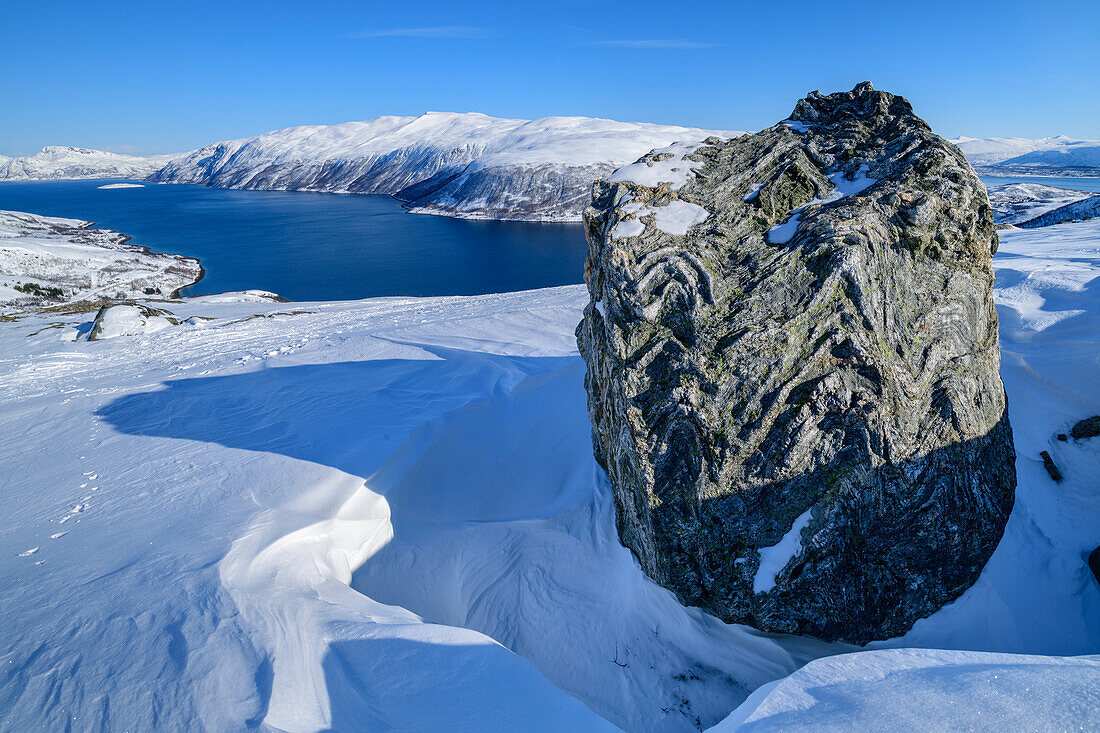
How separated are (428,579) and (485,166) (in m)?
125

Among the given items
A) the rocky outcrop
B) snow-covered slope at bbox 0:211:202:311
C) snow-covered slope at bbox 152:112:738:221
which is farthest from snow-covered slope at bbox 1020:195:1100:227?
snow-covered slope at bbox 0:211:202:311

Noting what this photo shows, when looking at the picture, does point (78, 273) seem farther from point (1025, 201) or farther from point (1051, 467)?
point (1025, 201)

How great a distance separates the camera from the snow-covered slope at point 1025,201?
45.9 m

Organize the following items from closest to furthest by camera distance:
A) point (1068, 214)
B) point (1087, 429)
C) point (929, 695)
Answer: point (929, 695) → point (1087, 429) → point (1068, 214)

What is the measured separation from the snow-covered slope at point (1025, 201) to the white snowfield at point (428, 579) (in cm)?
4696

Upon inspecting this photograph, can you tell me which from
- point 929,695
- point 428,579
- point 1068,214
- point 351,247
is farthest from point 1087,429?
point 351,247

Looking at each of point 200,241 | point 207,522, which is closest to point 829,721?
point 207,522

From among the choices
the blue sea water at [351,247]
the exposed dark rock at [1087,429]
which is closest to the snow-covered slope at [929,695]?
the exposed dark rock at [1087,429]

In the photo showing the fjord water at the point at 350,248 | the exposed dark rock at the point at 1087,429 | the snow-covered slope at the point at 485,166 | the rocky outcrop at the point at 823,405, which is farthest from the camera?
the snow-covered slope at the point at 485,166

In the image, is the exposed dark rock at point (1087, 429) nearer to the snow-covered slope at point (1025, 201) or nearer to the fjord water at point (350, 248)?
the fjord water at point (350, 248)

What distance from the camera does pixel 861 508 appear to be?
16.5 feet

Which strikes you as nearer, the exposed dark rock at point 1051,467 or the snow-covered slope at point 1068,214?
the exposed dark rock at point 1051,467

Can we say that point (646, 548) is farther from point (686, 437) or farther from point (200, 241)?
point (200, 241)

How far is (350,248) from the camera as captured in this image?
6844 cm
